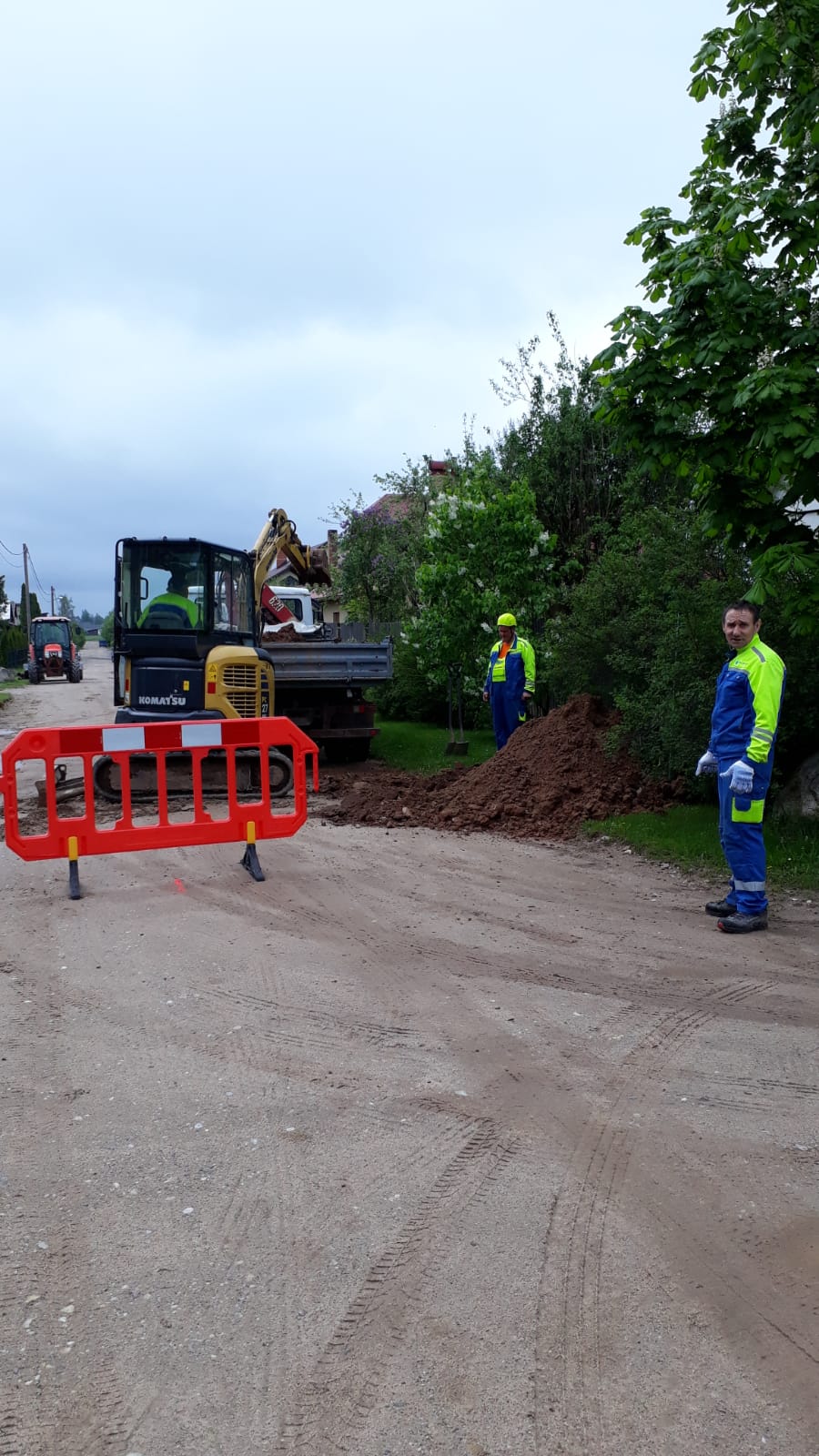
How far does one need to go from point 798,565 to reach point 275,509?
37.4ft

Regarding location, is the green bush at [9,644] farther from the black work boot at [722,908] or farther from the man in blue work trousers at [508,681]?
the black work boot at [722,908]

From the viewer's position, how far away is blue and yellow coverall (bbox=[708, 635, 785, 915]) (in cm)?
663

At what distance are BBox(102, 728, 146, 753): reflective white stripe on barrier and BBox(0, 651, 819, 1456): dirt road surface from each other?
157cm

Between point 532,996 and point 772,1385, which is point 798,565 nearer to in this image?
point 532,996

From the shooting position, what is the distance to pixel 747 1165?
3.67 m

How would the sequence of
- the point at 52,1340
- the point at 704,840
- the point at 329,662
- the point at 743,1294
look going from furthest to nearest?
the point at 329,662
the point at 704,840
the point at 743,1294
the point at 52,1340

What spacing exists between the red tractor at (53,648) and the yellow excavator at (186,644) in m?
32.7

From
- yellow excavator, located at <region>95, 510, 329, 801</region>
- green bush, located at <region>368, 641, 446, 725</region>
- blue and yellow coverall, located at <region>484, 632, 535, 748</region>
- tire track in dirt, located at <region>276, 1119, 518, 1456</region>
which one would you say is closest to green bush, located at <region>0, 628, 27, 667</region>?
green bush, located at <region>368, 641, 446, 725</region>

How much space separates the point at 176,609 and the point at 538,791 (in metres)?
4.98

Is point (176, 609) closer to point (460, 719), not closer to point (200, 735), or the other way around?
point (460, 719)

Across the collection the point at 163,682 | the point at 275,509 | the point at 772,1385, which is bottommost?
the point at 772,1385

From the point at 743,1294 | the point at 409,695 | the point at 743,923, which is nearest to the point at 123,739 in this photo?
the point at 743,923

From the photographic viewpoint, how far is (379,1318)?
2.88 meters

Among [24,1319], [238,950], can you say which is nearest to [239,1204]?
[24,1319]
